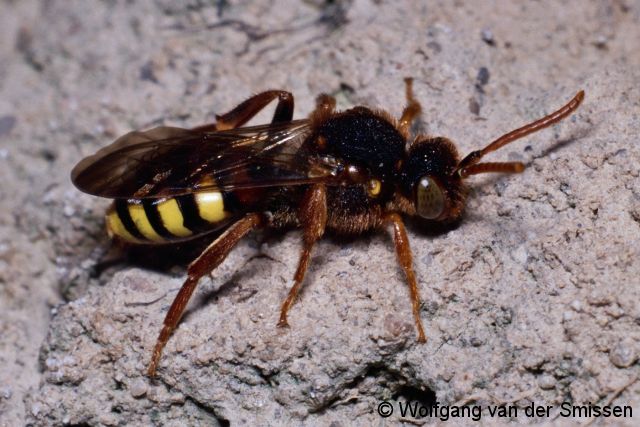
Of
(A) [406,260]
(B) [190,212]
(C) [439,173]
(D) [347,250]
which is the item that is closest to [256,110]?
(B) [190,212]

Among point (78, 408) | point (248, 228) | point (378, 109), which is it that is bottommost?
point (78, 408)

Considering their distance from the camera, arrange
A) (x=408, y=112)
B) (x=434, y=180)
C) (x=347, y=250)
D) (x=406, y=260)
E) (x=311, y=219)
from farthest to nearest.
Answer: (x=408, y=112) → (x=347, y=250) → (x=311, y=219) → (x=434, y=180) → (x=406, y=260)

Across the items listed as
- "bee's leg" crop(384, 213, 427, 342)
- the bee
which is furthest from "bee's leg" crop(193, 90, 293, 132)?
"bee's leg" crop(384, 213, 427, 342)

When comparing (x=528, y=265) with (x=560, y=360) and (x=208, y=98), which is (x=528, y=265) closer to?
(x=560, y=360)

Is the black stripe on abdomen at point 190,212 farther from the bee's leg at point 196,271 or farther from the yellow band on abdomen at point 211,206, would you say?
the bee's leg at point 196,271

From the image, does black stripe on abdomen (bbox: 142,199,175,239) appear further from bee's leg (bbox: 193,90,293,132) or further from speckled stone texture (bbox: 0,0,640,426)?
bee's leg (bbox: 193,90,293,132)

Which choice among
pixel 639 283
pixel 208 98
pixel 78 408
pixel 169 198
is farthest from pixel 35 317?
pixel 639 283

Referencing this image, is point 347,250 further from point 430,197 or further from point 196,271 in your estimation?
point 196,271
